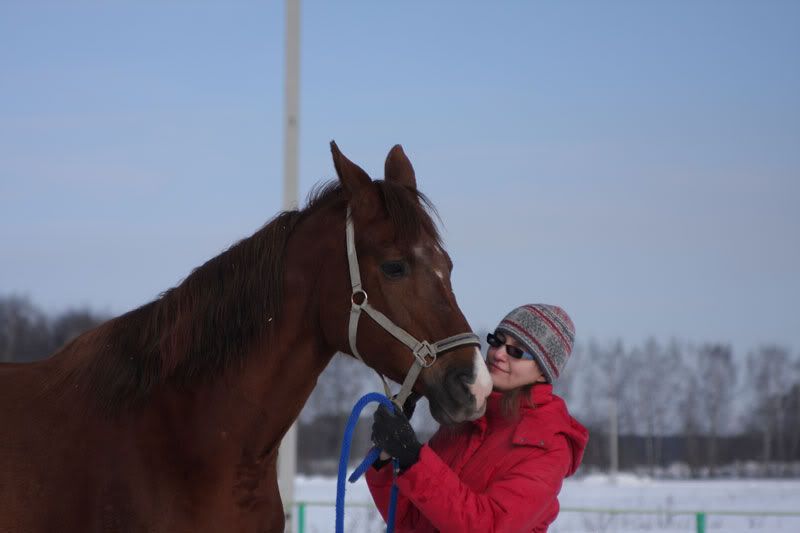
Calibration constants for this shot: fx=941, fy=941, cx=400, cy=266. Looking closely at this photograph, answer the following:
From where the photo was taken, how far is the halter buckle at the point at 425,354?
3.07 metres

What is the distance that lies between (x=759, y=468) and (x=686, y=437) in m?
3.65

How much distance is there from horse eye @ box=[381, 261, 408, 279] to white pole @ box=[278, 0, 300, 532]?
4432 mm

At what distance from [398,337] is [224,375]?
2.03ft

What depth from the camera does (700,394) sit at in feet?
116

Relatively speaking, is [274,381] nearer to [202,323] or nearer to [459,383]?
[202,323]

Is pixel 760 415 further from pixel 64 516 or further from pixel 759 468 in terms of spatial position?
pixel 64 516

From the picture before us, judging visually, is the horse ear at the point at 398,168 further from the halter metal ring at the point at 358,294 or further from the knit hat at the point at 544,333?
the knit hat at the point at 544,333

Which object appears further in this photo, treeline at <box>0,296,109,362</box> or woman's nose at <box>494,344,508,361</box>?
treeline at <box>0,296,109,362</box>

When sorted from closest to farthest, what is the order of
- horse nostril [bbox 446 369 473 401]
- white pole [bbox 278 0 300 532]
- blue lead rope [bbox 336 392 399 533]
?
horse nostril [bbox 446 369 473 401]
blue lead rope [bbox 336 392 399 533]
white pole [bbox 278 0 300 532]

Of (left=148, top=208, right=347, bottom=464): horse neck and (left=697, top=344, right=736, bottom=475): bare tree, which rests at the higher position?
(left=148, top=208, right=347, bottom=464): horse neck

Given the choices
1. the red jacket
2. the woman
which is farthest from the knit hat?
the red jacket

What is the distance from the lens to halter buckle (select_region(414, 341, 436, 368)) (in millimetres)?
3072

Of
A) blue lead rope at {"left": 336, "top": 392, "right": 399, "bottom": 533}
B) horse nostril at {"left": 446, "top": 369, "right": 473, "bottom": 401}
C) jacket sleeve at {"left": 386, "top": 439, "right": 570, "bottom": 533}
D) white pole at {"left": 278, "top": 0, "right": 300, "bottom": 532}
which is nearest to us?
jacket sleeve at {"left": 386, "top": 439, "right": 570, "bottom": 533}

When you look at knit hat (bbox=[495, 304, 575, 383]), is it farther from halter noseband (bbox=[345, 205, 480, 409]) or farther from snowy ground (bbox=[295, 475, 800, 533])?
snowy ground (bbox=[295, 475, 800, 533])
